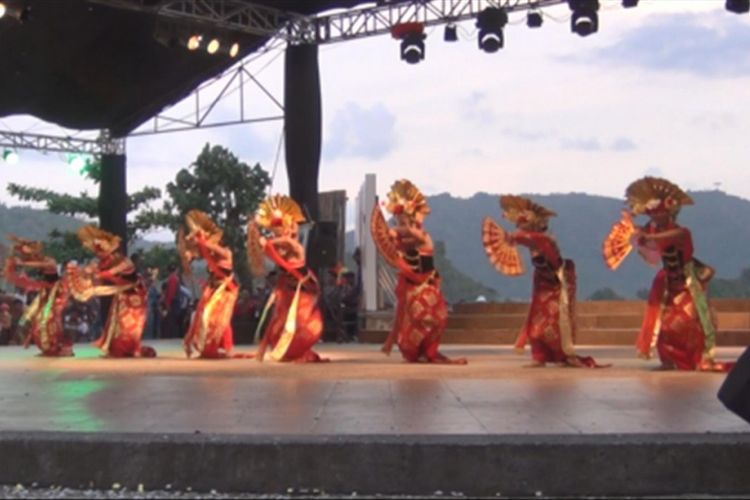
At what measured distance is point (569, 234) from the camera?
25828mm

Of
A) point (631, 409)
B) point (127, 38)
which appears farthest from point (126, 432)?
point (127, 38)

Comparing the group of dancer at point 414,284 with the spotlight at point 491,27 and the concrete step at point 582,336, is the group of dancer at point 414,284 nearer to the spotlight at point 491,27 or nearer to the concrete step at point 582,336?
the concrete step at point 582,336

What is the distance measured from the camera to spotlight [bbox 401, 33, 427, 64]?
13.9 metres

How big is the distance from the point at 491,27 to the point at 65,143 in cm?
768

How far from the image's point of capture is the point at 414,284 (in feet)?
30.7

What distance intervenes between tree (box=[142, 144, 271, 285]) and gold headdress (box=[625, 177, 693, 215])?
12773mm

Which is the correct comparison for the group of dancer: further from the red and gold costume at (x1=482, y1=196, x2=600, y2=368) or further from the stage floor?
the stage floor

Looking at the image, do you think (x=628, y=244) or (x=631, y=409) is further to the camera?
(x=628, y=244)

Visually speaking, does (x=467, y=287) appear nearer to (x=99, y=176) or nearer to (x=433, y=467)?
(x=99, y=176)

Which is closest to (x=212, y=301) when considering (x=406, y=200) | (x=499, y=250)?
(x=406, y=200)

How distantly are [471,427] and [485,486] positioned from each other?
1.63ft

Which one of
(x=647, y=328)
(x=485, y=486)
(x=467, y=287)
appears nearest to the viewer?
(x=485, y=486)

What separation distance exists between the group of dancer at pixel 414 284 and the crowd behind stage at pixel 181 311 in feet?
10.8

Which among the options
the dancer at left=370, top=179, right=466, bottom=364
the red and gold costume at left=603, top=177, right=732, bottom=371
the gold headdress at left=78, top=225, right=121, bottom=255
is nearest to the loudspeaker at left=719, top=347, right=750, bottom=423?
the red and gold costume at left=603, top=177, right=732, bottom=371
